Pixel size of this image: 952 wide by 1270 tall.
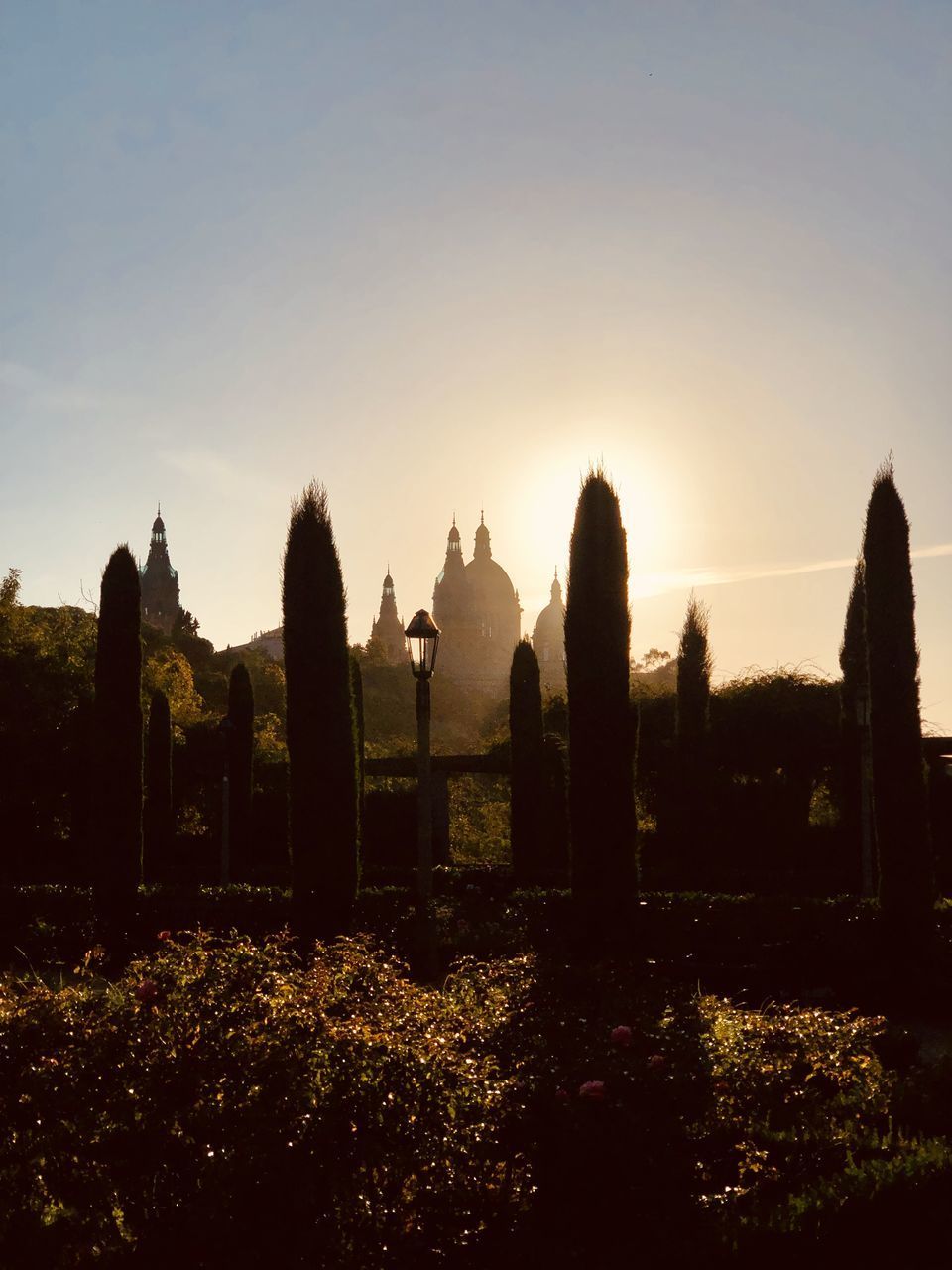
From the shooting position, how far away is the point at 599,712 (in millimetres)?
14422

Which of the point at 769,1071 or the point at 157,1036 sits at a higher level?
the point at 157,1036

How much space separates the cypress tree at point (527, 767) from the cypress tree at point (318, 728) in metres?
8.12

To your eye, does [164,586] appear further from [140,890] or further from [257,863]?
[140,890]

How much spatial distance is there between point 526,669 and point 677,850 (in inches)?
211

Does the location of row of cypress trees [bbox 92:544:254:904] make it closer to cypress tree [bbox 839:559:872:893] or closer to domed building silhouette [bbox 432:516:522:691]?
cypress tree [bbox 839:559:872:893]

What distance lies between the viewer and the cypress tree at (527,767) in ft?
76.8

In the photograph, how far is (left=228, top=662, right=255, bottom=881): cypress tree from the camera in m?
26.3

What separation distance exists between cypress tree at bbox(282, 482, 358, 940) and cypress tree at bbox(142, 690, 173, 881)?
11.9 m

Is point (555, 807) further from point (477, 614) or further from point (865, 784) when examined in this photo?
point (477, 614)

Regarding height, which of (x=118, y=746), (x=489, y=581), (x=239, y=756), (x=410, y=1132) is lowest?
(x=410, y=1132)

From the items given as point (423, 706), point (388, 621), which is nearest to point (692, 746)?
point (423, 706)

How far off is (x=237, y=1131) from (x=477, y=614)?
4370 inches

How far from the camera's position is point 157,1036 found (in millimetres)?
5785

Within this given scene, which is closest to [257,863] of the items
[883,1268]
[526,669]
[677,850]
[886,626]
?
[526,669]
